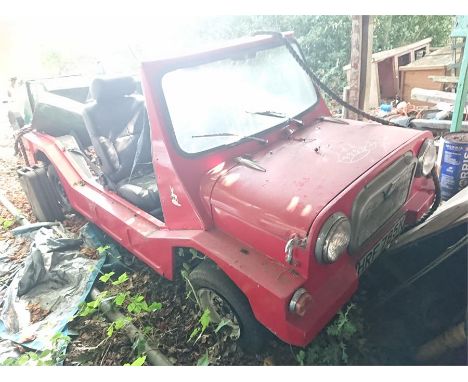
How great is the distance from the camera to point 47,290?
9.22 ft

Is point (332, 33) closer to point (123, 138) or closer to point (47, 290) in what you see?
point (123, 138)

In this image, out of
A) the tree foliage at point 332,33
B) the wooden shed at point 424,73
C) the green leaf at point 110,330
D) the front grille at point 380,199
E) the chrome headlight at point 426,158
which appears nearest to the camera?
the front grille at point 380,199

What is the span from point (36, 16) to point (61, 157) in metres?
1.70

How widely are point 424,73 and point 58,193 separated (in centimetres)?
509

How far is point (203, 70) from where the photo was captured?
2291mm

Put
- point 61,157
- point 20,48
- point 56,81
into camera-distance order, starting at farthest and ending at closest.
→ point 56,81
point 61,157
point 20,48

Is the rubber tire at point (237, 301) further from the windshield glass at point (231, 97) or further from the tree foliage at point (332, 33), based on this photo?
the tree foliage at point (332, 33)

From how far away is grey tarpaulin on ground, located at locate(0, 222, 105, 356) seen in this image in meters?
2.47

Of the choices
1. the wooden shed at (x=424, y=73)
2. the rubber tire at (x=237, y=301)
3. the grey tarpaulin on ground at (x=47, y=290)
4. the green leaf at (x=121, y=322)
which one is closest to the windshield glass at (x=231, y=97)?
the rubber tire at (x=237, y=301)

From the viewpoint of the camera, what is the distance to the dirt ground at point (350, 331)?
210 cm

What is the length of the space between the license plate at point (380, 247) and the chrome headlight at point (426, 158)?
36 centimetres

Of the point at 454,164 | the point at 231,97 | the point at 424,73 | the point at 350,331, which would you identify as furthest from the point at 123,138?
the point at 424,73

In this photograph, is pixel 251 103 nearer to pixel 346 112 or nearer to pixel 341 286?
pixel 341 286
